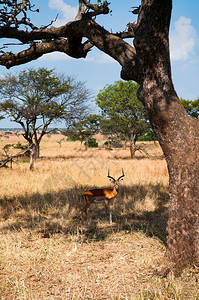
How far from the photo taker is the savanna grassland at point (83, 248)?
3592 millimetres

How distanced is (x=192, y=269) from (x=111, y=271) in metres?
1.32

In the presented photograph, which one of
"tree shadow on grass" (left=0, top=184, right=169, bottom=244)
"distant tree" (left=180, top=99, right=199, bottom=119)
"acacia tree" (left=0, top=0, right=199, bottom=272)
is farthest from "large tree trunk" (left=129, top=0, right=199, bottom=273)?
"distant tree" (left=180, top=99, right=199, bottom=119)

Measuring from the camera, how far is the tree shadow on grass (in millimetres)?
5848

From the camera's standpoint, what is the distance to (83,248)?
4.95 meters

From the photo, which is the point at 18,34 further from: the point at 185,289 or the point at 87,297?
the point at 185,289

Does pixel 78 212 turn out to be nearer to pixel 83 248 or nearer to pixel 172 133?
pixel 83 248

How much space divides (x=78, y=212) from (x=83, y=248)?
7.28 ft

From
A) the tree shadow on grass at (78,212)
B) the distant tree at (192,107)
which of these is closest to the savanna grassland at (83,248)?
the tree shadow on grass at (78,212)

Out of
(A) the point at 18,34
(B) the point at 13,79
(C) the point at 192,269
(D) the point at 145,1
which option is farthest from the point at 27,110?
(C) the point at 192,269

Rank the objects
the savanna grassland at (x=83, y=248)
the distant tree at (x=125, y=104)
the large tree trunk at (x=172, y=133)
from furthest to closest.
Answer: the distant tree at (x=125, y=104) < the large tree trunk at (x=172, y=133) < the savanna grassland at (x=83, y=248)

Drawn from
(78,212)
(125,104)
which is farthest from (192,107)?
(78,212)

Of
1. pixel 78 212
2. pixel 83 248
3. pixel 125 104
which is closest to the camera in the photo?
pixel 83 248

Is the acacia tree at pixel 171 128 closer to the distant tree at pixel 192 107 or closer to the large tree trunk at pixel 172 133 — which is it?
the large tree trunk at pixel 172 133

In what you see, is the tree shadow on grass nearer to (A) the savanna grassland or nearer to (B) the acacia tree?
(A) the savanna grassland
